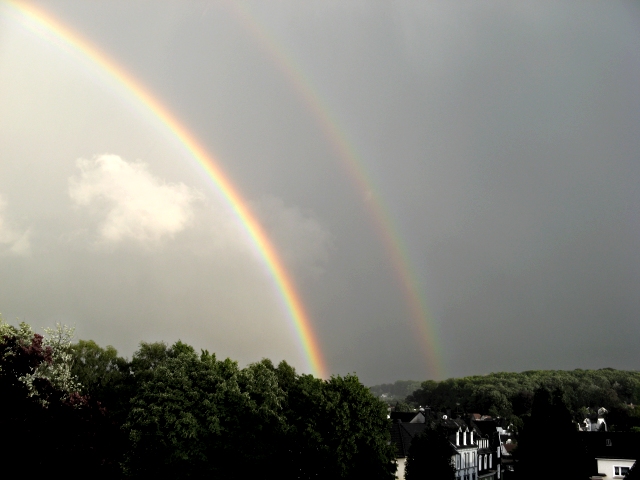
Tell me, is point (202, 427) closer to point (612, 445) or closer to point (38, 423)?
point (38, 423)

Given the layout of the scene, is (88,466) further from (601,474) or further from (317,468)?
(601,474)

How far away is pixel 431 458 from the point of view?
51250 millimetres

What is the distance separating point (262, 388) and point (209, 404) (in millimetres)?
5303

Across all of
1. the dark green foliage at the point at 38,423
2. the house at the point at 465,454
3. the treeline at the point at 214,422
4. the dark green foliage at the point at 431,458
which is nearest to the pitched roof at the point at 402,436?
the house at the point at 465,454

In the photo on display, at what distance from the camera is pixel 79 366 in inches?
2739

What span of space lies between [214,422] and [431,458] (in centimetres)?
1854

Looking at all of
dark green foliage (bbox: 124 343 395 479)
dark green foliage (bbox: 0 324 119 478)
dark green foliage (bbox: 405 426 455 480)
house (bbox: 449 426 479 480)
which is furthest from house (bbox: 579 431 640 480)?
dark green foliage (bbox: 0 324 119 478)

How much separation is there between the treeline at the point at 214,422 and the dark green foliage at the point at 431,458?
2913 millimetres

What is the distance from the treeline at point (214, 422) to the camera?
4322 cm

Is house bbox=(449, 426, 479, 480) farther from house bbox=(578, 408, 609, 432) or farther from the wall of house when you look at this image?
house bbox=(578, 408, 609, 432)

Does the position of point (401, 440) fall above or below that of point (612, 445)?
below

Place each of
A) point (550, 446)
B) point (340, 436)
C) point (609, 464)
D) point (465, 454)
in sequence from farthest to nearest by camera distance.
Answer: point (465, 454) → point (609, 464) → point (340, 436) → point (550, 446)

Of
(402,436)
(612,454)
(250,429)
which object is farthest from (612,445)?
(250,429)

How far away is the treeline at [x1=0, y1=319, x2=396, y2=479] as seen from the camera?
4322 centimetres
